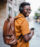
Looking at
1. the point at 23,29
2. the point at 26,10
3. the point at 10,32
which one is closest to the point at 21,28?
the point at 23,29

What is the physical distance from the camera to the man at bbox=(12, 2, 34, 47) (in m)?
2.13

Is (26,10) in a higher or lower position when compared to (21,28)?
higher

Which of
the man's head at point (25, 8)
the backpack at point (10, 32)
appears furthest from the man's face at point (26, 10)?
the backpack at point (10, 32)

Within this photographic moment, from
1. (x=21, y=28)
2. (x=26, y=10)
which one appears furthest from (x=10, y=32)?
(x=26, y=10)

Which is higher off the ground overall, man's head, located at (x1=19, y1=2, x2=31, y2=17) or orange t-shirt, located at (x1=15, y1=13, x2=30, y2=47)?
man's head, located at (x1=19, y1=2, x2=31, y2=17)

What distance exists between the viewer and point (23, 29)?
2.12m

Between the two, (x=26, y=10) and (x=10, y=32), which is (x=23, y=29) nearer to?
(x=10, y=32)

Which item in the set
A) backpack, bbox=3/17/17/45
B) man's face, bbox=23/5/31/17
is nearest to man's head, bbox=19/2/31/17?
man's face, bbox=23/5/31/17

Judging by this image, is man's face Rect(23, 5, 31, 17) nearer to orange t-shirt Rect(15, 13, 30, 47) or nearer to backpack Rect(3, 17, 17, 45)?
orange t-shirt Rect(15, 13, 30, 47)

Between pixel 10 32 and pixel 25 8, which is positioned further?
pixel 25 8

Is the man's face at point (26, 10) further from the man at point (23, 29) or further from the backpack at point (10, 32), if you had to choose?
the backpack at point (10, 32)

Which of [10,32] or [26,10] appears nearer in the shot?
[10,32]

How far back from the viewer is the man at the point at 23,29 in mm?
2129

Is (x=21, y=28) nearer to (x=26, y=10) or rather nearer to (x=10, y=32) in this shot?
Result: (x=10, y=32)
